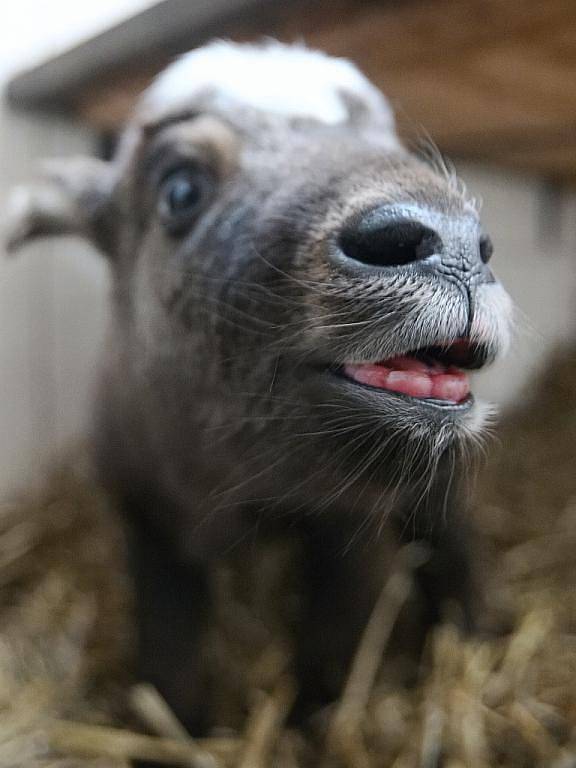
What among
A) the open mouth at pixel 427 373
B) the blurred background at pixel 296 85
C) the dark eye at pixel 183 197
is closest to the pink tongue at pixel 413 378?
the open mouth at pixel 427 373

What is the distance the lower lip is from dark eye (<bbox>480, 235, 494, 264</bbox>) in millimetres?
87

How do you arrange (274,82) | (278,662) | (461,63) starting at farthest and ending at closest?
1. (278,662)
2. (461,63)
3. (274,82)

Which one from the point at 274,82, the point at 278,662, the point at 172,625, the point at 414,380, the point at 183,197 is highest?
the point at 274,82

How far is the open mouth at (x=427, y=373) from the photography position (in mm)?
528

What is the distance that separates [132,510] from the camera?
0.98 m

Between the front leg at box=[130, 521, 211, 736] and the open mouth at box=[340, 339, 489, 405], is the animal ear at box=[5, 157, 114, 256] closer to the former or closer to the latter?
the front leg at box=[130, 521, 211, 736]

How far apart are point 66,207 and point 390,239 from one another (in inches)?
23.5

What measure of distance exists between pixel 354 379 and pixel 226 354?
16cm

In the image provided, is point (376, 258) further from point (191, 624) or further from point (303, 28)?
point (191, 624)

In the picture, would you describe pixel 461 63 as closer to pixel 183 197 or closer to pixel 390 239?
pixel 183 197

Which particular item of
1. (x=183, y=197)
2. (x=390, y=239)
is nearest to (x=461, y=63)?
(x=183, y=197)

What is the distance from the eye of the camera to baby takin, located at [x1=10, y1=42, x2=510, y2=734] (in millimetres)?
529

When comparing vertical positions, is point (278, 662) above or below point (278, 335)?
below

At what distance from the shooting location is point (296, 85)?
0.76 meters
